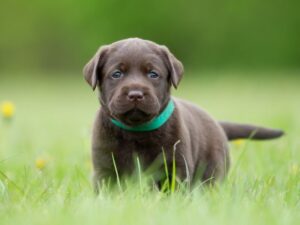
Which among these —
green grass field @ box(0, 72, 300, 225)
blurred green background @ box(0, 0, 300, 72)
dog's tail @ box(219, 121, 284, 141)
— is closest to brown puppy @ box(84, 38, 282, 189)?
green grass field @ box(0, 72, 300, 225)

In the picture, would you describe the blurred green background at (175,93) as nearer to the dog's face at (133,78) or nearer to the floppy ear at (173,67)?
the dog's face at (133,78)

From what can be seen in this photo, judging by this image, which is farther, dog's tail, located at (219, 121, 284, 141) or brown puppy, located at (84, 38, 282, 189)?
dog's tail, located at (219, 121, 284, 141)

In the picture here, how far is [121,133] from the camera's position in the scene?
427cm

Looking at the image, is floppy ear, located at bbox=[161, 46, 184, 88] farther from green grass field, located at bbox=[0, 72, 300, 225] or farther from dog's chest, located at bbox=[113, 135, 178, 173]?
green grass field, located at bbox=[0, 72, 300, 225]

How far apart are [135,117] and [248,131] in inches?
54.0

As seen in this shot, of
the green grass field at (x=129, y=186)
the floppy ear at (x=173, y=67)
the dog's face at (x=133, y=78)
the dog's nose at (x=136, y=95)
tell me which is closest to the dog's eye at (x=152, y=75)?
the dog's face at (x=133, y=78)

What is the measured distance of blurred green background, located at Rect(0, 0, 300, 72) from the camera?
25.3 metres

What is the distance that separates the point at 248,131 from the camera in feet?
17.2

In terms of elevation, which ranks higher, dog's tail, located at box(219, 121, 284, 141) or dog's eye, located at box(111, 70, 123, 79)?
dog's eye, located at box(111, 70, 123, 79)

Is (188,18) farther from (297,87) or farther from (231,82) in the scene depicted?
(297,87)

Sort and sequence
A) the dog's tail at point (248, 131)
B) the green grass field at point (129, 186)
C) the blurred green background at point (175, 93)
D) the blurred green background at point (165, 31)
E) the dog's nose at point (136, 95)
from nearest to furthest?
1. the green grass field at point (129, 186)
2. the blurred green background at point (175, 93)
3. the dog's nose at point (136, 95)
4. the dog's tail at point (248, 131)
5. the blurred green background at point (165, 31)

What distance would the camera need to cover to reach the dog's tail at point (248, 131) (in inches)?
207

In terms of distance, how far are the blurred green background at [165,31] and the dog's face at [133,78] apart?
762 inches

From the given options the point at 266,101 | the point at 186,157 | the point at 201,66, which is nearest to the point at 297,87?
the point at 266,101
